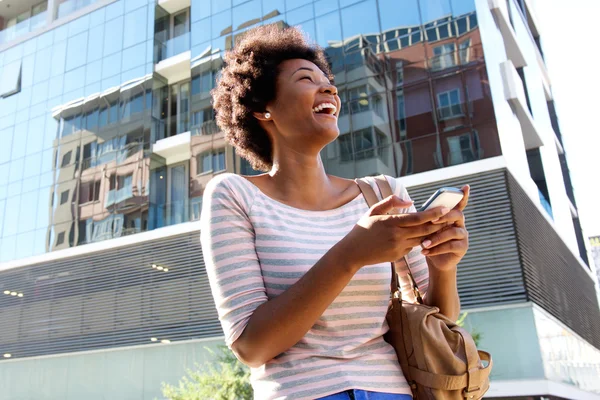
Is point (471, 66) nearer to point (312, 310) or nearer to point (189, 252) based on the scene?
point (189, 252)

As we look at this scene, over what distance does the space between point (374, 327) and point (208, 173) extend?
1739 cm

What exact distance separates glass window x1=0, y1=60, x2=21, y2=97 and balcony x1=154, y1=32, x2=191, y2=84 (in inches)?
279

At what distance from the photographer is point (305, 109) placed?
1997mm

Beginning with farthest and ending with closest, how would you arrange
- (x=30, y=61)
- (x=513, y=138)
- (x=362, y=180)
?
(x=30, y=61) → (x=513, y=138) → (x=362, y=180)

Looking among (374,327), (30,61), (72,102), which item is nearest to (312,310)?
(374,327)

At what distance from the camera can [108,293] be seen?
18.6m

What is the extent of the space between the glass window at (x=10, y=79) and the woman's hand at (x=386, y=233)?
2609 cm

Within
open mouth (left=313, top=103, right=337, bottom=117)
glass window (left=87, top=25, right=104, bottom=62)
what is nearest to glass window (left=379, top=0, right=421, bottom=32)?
glass window (left=87, top=25, right=104, bottom=62)

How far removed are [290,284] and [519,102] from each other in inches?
679

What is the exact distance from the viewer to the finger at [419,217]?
4.40 feet

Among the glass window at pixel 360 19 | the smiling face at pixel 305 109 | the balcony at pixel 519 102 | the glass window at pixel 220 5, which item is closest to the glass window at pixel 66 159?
the glass window at pixel 220 5

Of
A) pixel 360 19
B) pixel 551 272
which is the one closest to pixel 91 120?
pixel 360 19

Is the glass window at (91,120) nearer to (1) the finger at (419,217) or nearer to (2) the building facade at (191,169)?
(2) the building facade at (191,169)

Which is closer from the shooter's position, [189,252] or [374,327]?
[374,327]
